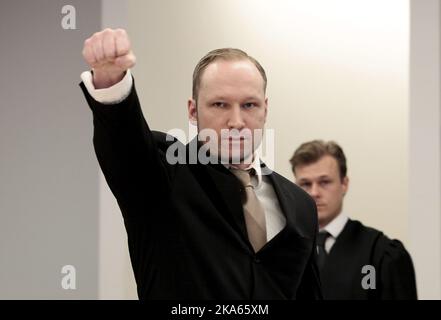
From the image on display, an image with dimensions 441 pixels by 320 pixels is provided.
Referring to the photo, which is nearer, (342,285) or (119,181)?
(119,181)

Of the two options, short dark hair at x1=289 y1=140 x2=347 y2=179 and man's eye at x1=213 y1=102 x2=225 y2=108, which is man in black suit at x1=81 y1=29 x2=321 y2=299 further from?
short dark hair at x1=289 y1=140 x2=347 y2=179

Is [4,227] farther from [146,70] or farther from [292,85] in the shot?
[292,85]

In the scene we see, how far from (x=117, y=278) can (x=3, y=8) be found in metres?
0.76

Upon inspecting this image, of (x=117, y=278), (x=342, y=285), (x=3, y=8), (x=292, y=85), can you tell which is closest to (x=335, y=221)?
(x=342, y=285)

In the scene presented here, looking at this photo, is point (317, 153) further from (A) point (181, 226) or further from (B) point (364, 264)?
(A) point (181, 226)

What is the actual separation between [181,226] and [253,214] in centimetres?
13

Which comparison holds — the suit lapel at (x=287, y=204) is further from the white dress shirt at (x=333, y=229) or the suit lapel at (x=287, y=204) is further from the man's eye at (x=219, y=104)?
the white dress shirt at (x=333, y=229)

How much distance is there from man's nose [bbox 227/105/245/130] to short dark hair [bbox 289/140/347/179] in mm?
637

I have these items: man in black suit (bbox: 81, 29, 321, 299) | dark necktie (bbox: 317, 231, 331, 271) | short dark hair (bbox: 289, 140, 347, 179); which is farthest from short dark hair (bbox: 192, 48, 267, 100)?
dark necktie (bbox: 317, 231, 331, 271)

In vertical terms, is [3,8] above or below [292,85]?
above

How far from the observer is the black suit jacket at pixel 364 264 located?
6.11 ft

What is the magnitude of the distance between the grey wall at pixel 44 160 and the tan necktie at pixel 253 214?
79cm

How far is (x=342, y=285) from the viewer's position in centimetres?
186

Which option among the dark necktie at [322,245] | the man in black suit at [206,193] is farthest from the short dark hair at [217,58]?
the dark necktie at [322,245]
